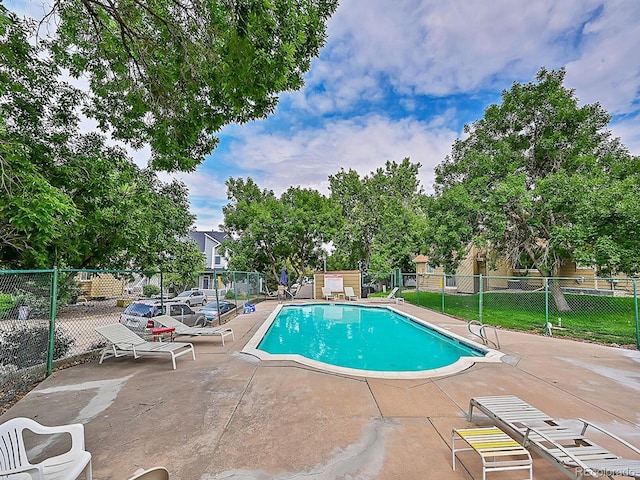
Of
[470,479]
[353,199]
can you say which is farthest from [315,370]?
[353,199]

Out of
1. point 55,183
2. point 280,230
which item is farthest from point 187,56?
point 280,230

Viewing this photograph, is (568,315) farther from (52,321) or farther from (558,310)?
(52,321)

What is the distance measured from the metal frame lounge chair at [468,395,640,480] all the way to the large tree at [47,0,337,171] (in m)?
4.48

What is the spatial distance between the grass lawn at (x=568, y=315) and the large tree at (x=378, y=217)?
18.2 feet

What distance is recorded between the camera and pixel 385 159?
28344 millimetres

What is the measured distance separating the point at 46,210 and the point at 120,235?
7.36 feet

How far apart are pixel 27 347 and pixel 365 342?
7.74 m

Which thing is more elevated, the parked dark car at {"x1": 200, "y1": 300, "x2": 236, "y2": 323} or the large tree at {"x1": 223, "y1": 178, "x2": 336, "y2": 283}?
the large tree at {"x1": 223, "y1": 178, "x2": 336, "y2": 283}

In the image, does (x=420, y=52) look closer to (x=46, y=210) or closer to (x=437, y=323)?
(x=437, y=323)

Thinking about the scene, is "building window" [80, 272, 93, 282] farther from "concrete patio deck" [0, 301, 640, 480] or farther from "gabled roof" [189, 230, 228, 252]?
"gabled roof" [189, 230, 228, 252]

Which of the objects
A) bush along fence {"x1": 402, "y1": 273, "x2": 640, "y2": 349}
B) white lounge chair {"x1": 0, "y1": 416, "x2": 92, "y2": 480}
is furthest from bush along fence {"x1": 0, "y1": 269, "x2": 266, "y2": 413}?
bush along fence {"x1": 402, "y1": 273, "x2": 640, "y2": 349}

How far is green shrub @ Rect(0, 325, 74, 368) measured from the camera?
4445mm

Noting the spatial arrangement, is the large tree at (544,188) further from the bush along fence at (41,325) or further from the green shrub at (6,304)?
the green shrub at (6,304)

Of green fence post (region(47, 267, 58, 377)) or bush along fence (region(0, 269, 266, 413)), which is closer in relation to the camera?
bush along fence (region(0, 269, 266, 413))
